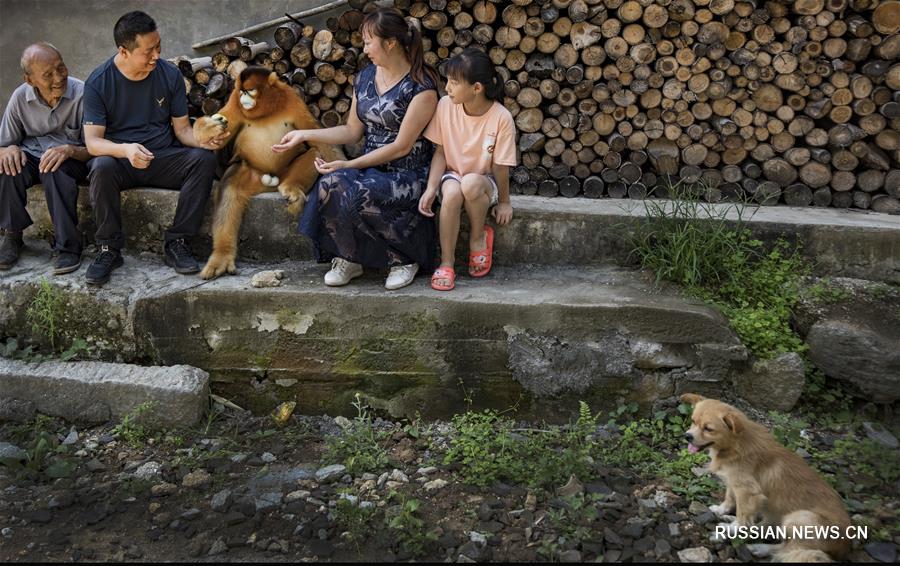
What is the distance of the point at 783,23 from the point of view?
15.3ft

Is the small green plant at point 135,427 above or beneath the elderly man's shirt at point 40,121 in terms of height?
beneath

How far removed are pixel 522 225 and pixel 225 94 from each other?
2.47 metres

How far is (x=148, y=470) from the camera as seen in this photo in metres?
3.25

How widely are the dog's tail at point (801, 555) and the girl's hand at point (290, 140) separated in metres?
2.94

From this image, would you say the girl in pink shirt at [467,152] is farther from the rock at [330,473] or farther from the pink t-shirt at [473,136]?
the rock at [330,473]

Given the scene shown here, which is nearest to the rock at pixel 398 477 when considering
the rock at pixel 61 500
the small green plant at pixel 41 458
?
the rock at pixel 61 500

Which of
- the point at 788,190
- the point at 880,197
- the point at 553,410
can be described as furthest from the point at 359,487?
the point at 880,197

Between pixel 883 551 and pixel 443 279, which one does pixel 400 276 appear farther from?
pixel 883 551

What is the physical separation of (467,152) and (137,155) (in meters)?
1.73

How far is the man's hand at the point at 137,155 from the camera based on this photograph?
3857mm

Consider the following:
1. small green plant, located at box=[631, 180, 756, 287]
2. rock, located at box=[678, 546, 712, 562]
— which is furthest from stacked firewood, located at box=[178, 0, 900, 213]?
rock, located at box=[678, 546, 712, 562]

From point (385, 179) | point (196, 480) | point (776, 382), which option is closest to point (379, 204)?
point (385, 179)

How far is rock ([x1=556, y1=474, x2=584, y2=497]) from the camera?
2965 mm

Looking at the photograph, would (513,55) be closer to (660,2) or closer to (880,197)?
(660,2)
